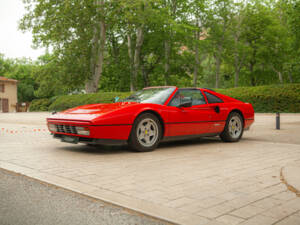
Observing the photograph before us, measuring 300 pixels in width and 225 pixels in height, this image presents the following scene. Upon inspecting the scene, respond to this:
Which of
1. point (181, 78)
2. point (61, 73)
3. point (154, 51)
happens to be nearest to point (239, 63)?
point (181, 78)

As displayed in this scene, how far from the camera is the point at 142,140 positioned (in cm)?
675

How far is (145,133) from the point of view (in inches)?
265

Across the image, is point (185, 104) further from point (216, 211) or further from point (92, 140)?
point (216, 211)

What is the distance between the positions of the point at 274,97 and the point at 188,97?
58.1ft

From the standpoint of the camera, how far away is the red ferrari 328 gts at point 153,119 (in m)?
6.25

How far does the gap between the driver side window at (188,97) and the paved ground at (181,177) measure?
1.01 meters

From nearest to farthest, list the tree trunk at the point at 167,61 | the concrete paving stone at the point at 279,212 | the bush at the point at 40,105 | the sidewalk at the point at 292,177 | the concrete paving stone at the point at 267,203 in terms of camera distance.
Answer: the concrete paving stone at the point at 279,212
the concrete paving stone at the point at 267,203
the sidewalk at the point at 292,177
the tree trunk at the point at 167,61
the bush at the point at 40,105

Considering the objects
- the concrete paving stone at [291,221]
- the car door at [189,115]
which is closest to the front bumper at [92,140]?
the car door at [189,115]


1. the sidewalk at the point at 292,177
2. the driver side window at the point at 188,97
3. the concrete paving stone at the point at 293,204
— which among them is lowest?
the concrete paving stone at the point at 293,204

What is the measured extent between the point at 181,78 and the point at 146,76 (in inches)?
193

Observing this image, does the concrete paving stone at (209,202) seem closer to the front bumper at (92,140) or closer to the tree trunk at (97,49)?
the front bumper at (92,140)

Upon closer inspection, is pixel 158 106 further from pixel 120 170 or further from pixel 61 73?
pixel 61 73

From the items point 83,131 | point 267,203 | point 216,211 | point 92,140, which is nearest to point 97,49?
point 83,131

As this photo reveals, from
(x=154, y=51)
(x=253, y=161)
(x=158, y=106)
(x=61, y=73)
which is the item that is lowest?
(x=253, y=161)
